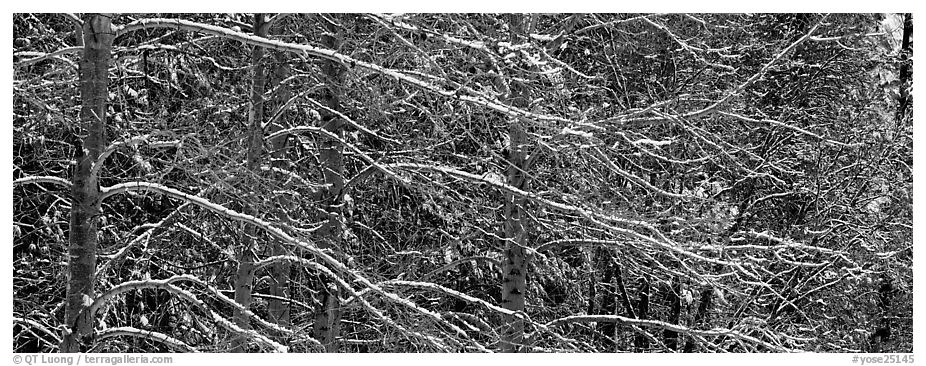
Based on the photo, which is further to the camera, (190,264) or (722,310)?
(722,310)

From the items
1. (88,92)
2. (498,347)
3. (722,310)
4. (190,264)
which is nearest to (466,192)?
(498,347)

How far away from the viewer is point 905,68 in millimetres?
11336

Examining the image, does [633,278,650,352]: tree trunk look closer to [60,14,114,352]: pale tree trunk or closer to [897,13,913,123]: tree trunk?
[897,13,913,123]: tree trunk

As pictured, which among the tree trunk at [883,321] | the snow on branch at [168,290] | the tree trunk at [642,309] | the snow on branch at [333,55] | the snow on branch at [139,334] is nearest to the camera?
the snow on branch at [333,55]

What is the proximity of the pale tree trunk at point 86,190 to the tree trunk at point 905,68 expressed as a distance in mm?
9719

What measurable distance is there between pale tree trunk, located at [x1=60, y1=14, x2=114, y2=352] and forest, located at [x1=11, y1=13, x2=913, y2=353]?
1 centimetres

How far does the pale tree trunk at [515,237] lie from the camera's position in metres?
7.90

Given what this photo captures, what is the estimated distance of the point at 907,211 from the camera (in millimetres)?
11383

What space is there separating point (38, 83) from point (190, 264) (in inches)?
107

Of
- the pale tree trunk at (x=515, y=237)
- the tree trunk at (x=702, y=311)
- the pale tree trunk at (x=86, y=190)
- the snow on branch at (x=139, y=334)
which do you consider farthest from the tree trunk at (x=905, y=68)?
the pale tree trunk at (x=86, y=190)

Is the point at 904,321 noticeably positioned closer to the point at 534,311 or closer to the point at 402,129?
the point at 534,311

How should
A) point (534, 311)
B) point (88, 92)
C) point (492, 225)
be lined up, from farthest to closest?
point (534, 311)
point (492, 225)
point (88, 92)

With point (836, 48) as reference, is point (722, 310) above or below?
below

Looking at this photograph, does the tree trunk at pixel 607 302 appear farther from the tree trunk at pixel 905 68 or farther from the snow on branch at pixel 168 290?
the snow on branch at pixel 168 290
